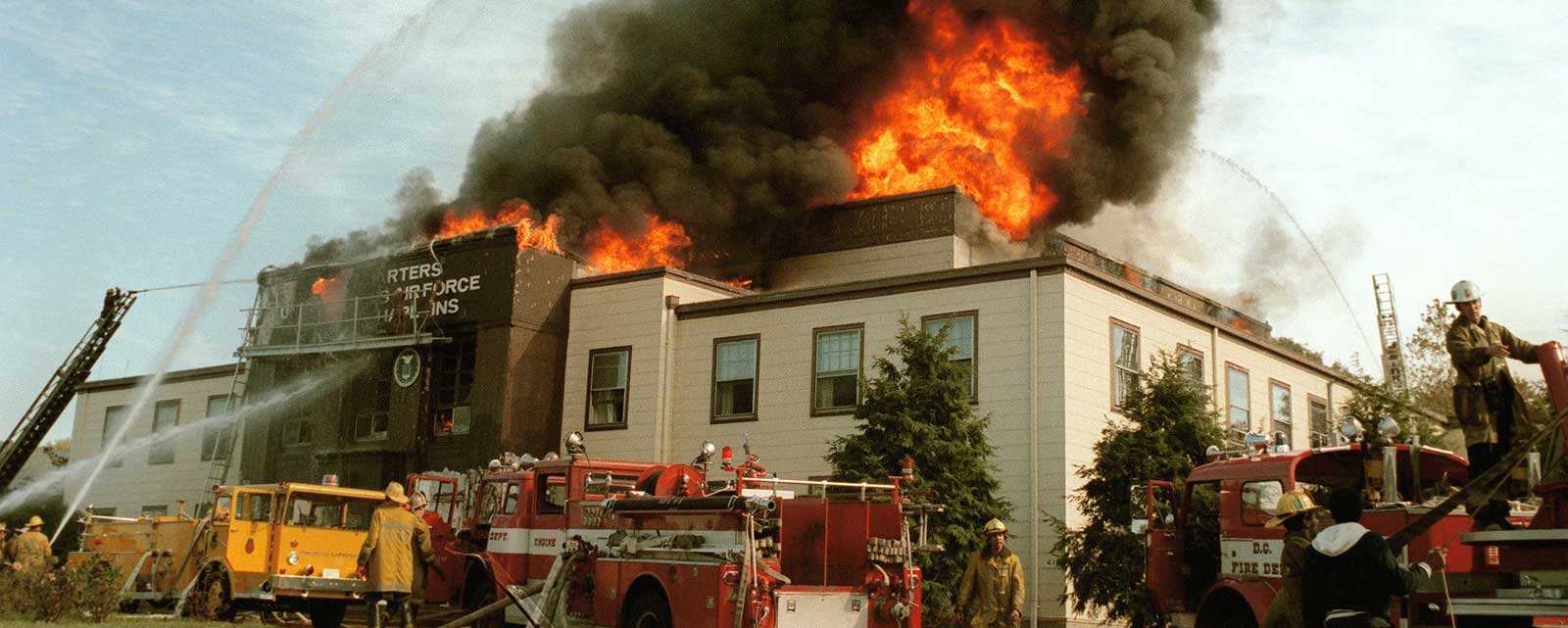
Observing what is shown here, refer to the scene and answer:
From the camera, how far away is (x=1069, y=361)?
856 inches

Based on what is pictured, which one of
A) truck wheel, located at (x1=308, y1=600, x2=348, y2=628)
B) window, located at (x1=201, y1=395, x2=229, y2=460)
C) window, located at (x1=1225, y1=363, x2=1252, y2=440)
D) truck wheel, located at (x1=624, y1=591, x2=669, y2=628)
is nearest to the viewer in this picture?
truck wheel, located at (x1=624, y1=591, x2=669, y2=628)

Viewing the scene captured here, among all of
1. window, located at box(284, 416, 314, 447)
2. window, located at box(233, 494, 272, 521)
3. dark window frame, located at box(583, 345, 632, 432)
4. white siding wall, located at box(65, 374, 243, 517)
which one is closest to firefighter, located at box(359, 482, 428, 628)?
window, located at box(233, 494, 272, 521)

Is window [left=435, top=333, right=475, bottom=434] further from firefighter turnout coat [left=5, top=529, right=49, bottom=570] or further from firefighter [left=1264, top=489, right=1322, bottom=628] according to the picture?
firefighter [left=1264, top=489, right=1322, bottom=628]

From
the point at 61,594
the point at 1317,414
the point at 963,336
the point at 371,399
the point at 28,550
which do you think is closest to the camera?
the point at 61,594

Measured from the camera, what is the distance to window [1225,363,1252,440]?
26.2 m

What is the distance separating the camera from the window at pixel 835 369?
24.1 m

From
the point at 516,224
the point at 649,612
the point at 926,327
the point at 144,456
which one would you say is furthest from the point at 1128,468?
the point at 144,456

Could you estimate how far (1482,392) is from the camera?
9.80 meters

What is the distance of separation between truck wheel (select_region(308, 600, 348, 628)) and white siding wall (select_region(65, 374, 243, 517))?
16.6 m

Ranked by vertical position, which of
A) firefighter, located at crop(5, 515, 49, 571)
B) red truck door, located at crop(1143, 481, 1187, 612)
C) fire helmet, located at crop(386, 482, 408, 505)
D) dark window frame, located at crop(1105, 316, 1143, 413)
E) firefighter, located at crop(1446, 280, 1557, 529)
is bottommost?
firefighter, located at crop(5, 515, 49, 571)

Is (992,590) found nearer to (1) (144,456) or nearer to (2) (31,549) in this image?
(2) (31,549)

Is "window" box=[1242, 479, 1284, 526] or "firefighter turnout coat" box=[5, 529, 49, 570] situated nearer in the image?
"window" box=[1242, 479, 1284, 526]

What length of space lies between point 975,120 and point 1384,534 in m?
23.5

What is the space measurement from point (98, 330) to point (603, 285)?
967cm
